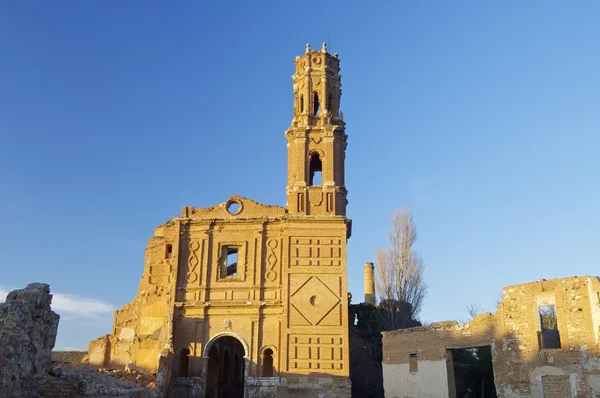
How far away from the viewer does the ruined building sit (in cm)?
2373

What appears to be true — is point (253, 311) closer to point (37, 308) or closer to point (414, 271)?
point (414, 271)

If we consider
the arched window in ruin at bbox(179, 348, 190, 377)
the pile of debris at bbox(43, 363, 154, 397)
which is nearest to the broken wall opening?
the arched window in ruin at bbox(179, 348, 190, 377)

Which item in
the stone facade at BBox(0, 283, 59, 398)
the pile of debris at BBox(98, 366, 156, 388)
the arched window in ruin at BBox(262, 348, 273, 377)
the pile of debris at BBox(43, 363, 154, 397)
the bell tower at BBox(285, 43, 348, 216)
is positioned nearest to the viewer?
the stone facade at BBox(0, 283, 59, 398)

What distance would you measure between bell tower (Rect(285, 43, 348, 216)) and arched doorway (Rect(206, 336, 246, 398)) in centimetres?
807

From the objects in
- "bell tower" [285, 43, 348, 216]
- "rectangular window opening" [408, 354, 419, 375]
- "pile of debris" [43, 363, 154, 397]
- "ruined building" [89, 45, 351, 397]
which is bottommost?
"pile of debris" [43, 363, 154, 397]

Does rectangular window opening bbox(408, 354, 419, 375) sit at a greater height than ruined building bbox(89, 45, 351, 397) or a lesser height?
lesser

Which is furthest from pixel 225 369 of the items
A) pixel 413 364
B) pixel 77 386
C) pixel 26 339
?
pixel 26 339

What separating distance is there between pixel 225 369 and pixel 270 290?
30.2 feet

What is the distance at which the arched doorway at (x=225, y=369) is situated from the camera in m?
27.7

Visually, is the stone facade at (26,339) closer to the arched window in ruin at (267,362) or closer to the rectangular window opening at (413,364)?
the arched window in ruin at (267,362)

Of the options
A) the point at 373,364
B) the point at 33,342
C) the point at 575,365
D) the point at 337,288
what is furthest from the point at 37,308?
the point at 373,364

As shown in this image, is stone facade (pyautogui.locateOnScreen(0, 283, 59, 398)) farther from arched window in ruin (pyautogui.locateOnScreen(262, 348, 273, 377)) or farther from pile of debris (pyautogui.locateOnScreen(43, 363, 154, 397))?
arched window in ruin (pyautogui.locateOnScreen(262, 348, 273, 377))

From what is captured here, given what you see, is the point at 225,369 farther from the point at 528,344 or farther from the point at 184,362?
the point at 528,344

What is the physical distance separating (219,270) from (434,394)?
10450mm
